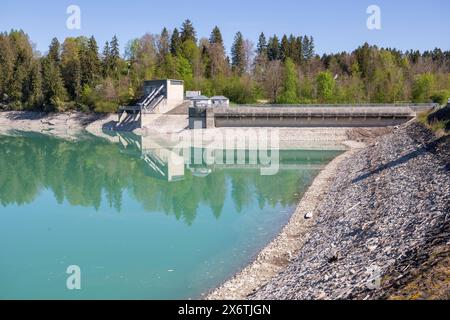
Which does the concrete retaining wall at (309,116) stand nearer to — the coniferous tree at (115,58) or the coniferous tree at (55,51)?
the coniferous tree at (115,58)

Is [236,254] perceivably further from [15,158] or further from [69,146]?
[69,146]

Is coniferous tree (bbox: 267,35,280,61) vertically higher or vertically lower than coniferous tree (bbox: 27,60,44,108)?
higher

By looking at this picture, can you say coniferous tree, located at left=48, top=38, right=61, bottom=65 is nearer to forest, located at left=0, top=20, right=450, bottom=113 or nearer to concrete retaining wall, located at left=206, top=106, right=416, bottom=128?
forest, located at left=0, top=20, right=450, bottom=113

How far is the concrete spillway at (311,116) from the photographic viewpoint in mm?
38281

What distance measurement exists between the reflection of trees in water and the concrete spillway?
10626mm

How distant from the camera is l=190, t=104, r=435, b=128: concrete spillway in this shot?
126ft

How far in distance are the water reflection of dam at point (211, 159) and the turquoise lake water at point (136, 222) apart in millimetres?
193

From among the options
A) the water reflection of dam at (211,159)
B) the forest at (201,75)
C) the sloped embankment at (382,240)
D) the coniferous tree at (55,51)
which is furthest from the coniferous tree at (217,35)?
the sloped embankment at (382,240)

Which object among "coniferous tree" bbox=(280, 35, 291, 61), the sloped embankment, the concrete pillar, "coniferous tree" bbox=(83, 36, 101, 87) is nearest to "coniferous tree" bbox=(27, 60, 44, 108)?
"coniferous tree" bbox=(83, 36, 101, 87)

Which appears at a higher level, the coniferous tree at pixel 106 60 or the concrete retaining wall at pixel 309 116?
the coniferous tree at pixel 106 60

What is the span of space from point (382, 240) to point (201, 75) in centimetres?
5429

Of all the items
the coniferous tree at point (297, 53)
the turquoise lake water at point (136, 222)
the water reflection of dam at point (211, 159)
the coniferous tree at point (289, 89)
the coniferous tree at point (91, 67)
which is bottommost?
the turquoise lake water at point (136, 222)

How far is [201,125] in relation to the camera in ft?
132
